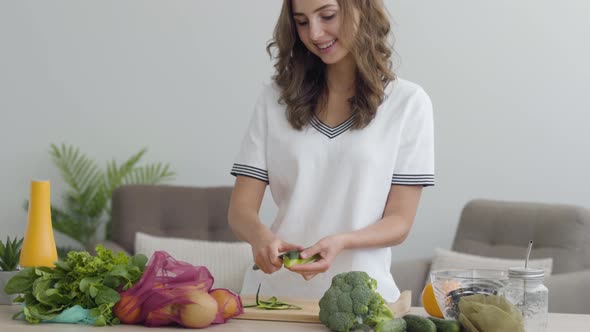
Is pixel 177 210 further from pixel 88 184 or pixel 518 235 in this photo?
pixel 518 235

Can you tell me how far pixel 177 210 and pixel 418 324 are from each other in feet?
10.4

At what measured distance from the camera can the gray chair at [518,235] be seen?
Answer: 4.54 metres

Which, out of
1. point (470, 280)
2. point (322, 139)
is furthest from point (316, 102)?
point (470, 280)

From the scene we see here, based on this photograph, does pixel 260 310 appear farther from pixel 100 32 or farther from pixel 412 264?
pixel 100 32

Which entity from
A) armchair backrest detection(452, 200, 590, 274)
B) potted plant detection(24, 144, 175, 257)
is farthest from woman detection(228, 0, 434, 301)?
potted plant detection(24, 144, 175, 257)

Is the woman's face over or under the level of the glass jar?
over

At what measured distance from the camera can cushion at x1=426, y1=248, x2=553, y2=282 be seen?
14.5 feet

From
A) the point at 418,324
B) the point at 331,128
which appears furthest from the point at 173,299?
the point at 331,128

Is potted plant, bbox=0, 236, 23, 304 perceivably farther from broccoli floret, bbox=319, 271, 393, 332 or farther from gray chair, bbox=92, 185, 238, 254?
gray chair, bbox=92, 185, 238, 254

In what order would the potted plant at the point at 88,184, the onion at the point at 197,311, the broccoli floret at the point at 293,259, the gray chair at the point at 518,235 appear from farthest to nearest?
the potted plant at the point at 88,184 → the gray chair at the point at 518,235 → the broccoli floret at the point at 293,259 → the onion at the point at 197,311

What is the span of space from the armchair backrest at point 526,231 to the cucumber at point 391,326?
276 cm

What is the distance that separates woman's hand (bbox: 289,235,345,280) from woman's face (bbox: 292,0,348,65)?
0.55m

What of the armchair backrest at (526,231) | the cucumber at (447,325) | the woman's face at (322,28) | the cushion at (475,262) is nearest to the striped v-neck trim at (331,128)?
the woman's face at (322,28)

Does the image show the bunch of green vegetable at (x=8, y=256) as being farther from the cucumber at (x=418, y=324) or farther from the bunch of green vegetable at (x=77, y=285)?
the cucumber at (x=418, y=324)
